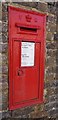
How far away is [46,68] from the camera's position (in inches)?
111

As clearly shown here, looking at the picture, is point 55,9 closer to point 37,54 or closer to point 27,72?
point 37,54

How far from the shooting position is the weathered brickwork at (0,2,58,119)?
2.38 m

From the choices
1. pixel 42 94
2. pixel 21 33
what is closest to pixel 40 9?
pixel 21 33

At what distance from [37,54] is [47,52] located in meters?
0.20

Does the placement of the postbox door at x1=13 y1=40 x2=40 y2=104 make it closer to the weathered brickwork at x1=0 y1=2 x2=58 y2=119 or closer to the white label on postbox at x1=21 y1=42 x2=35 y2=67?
the white label on postbox at x1=21 y1=42 x2=35 y2=67

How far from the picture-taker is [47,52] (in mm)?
2799

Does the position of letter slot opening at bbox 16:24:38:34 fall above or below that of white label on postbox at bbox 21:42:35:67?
above

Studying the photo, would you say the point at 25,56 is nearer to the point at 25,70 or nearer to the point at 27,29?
the point at 25,70

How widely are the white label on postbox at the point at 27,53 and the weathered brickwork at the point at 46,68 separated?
0.22m

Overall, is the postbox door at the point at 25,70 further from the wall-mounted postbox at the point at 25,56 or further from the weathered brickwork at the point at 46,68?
the weathered brickwork at the point at 46,68

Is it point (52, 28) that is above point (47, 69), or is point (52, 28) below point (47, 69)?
above

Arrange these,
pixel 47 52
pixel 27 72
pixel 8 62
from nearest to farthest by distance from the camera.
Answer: pixel 8 62, pixel 27 72, pixel 47 52

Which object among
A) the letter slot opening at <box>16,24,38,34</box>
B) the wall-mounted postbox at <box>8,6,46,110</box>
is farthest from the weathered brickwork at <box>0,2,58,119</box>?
the letter slot opening at <box>16,24,38,34</box>

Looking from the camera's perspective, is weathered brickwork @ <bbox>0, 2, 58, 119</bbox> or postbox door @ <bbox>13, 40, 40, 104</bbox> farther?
postbox door @ <bbox>13, 40, 40, 104</bbox>
